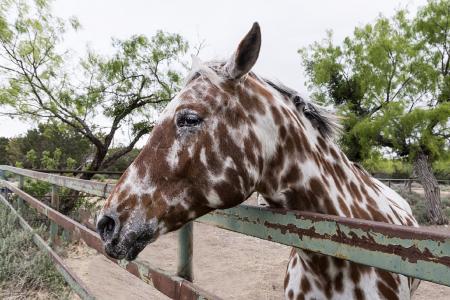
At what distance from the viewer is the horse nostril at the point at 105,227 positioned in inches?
55.1

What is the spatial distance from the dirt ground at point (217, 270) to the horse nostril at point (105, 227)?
3486 mm

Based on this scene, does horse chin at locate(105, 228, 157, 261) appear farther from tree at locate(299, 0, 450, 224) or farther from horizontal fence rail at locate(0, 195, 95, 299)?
tree at locate(299, 0, 450, 224)

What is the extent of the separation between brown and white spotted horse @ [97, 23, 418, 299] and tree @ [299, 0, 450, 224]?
11776 millimetres

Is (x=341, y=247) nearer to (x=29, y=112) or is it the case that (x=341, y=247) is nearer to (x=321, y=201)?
(x=321, y=201)

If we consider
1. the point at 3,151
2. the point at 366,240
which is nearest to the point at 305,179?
the point at 366,240

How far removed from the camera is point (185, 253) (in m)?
2.02

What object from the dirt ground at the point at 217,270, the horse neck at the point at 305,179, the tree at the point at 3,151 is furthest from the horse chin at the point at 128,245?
the tree at the point at 3,151

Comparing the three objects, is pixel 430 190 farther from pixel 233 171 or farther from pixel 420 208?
pixel 233 171

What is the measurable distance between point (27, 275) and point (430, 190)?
14521 mm

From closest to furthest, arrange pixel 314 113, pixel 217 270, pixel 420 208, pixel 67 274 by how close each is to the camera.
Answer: pixel 314 113 < pixel 67 274 < pixel 217 270 < pixel 420 208

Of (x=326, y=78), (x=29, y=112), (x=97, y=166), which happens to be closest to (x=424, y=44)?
(x=326, y=78)

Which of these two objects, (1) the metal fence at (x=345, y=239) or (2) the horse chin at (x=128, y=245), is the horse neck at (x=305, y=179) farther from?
(2) the horse chin at (x=128, y=245)

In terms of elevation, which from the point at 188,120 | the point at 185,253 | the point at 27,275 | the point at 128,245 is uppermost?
the point at 188,120

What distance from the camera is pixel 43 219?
24.4ft
